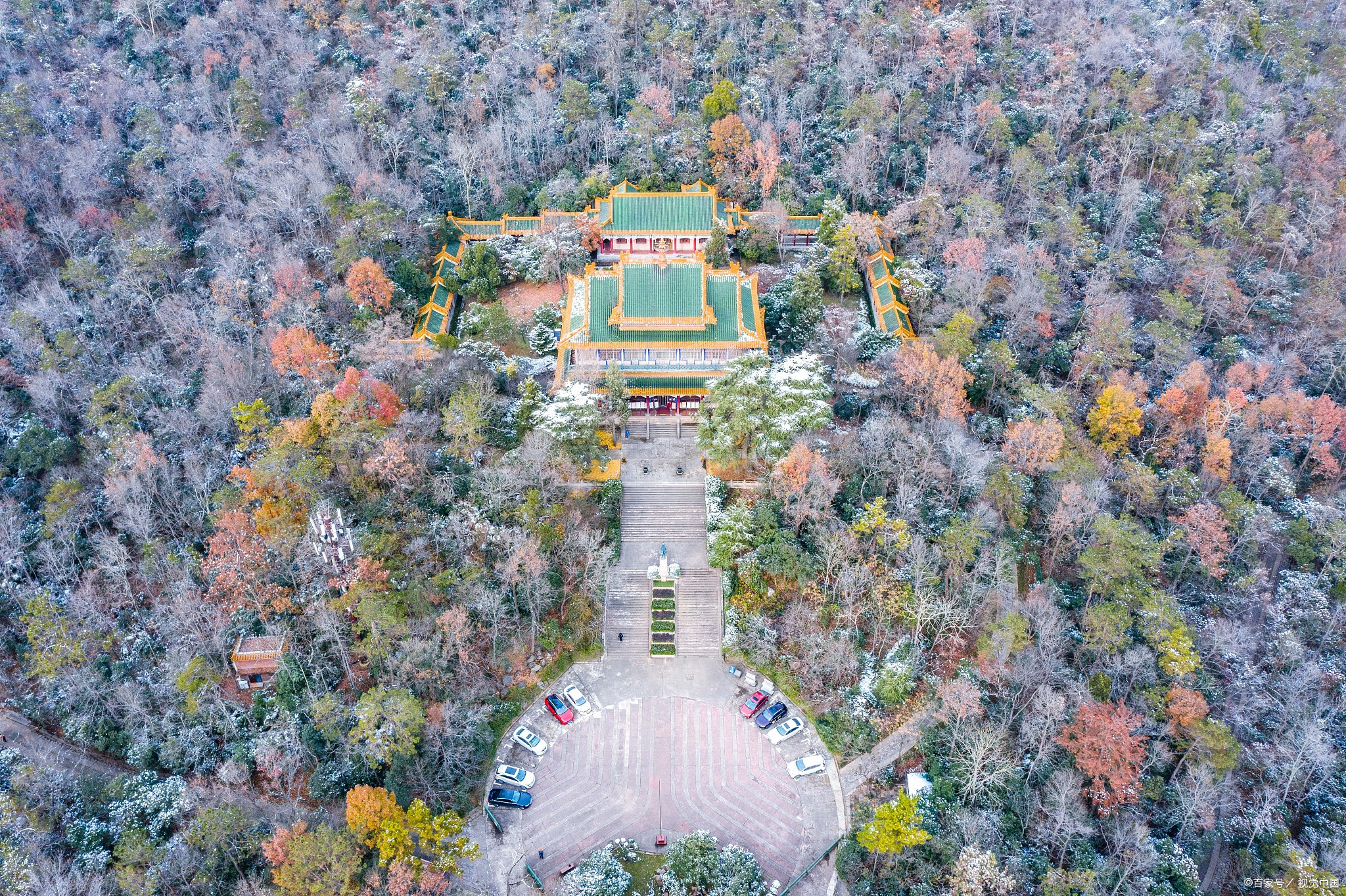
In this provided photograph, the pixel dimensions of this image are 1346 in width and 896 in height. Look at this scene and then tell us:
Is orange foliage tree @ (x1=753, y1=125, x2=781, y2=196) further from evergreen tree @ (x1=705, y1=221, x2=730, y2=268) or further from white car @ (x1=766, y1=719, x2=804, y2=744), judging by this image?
white car @ (x1=766, y1=719, x2=804, y2=744)

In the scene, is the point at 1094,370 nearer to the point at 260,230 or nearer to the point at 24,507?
the point at 260,230

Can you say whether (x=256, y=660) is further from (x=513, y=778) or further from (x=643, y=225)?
(x=643, y=225)

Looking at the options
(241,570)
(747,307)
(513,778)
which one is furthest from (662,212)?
(513,778)

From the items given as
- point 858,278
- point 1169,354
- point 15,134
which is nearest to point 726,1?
point 858,278

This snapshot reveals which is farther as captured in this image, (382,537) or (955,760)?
(382,537)

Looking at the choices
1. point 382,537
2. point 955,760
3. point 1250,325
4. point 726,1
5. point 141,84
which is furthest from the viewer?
point 726,1

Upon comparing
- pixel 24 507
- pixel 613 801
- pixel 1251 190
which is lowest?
pixel 613 801

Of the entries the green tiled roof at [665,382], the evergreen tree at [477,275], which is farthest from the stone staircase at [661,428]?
the evergreen tree at [477,275]
